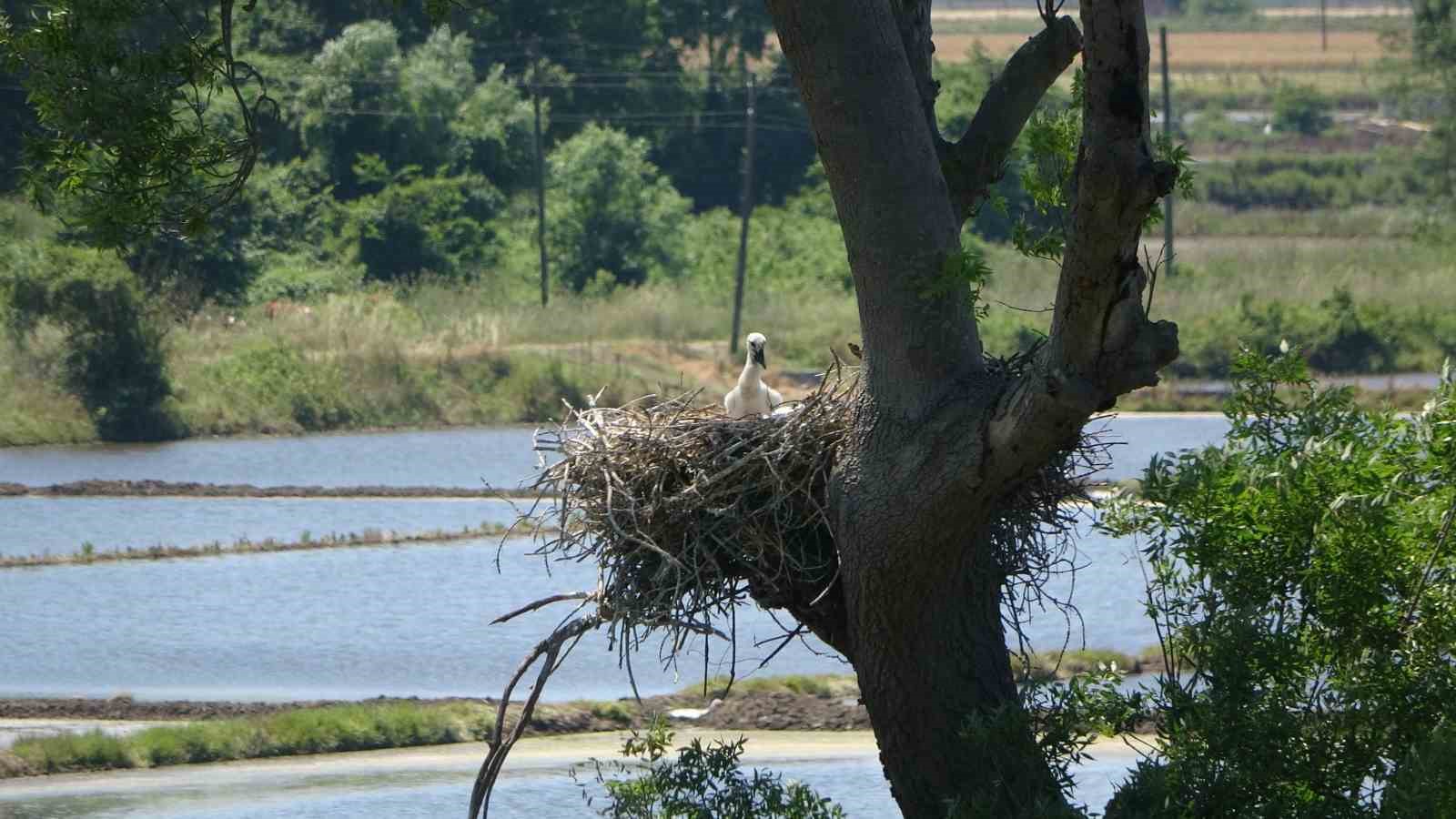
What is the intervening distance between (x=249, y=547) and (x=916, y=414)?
76.2 ft

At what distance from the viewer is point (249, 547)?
96.2 feet

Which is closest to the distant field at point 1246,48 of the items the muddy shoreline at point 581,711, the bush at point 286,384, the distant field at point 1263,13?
the distant field at point 1263,13

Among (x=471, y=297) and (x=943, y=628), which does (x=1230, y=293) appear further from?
(x=943, y=628)

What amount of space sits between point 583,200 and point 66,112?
44.2 metres

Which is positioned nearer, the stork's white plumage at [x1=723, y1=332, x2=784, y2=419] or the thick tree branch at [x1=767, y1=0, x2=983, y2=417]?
the thick tree branch at [x1=767, y1=0, x2=983, y2=417]

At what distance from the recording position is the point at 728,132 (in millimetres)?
60938

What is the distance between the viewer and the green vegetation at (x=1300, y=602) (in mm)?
7027

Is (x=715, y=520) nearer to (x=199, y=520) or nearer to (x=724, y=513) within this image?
(x=724, y=513)

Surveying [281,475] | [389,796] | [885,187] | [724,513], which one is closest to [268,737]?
[389,796]

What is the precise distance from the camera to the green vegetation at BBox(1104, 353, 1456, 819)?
7.03 m

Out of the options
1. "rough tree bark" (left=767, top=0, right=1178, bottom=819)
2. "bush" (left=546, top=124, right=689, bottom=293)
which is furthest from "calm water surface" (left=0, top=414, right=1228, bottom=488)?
"rough tree bark" (left=767, top=0, right=1178, bottom=819)

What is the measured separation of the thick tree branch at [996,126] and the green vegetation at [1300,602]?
128 centimetres

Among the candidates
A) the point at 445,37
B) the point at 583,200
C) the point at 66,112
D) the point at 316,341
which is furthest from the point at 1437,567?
the point at 445,37

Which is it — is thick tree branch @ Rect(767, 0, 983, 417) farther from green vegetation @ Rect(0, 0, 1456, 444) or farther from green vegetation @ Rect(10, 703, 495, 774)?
green vegetation @ Rect(0, 0, 1456, 444)
